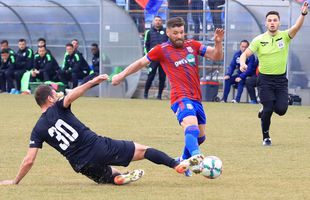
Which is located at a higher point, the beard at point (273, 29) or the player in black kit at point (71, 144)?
the beard at point (273, 29)

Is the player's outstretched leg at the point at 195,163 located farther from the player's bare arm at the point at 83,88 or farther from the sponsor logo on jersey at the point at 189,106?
the player's bare arm at the point at 83,88

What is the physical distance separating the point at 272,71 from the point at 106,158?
17.2ft

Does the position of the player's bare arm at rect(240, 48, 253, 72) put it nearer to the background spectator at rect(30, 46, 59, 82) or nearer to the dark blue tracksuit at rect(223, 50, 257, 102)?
the dark blue tracksuit at rect(223, 50, 257, 102)

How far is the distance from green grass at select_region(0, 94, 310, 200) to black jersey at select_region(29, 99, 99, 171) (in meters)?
0.33

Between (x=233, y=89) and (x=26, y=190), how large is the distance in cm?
1706

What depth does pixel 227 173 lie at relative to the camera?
436 inches

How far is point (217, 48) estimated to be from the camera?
35.2 ft

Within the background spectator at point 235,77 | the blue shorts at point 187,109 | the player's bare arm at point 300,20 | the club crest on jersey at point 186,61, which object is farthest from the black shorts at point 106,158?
the background spectator at point 235,77

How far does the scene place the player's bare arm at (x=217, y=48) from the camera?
34.6 ft

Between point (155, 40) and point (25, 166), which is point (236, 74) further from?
point (25, 166)

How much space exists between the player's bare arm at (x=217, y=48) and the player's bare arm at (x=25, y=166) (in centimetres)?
235

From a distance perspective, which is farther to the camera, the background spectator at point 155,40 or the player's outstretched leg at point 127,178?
the background spectator at point 155,40

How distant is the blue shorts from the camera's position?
10.8m

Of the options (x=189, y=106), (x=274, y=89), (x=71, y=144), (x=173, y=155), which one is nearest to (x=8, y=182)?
(x=71, y=144)
